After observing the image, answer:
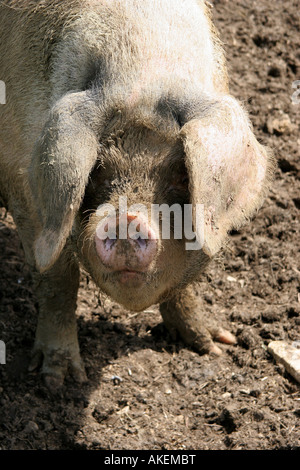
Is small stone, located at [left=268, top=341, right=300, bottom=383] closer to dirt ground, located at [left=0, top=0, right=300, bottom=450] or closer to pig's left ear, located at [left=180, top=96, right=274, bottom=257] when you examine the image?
dirt ground, located at [left=0, top=0, right=300, bottom=450]

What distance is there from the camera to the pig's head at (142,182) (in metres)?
3.18

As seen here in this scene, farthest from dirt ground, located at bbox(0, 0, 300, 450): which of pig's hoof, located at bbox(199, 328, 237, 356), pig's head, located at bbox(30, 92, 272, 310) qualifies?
pig's head, located at bbox(30, 92, 272, 310)

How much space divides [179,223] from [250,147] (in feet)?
1.55

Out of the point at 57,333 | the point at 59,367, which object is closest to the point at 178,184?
the point at 57,333

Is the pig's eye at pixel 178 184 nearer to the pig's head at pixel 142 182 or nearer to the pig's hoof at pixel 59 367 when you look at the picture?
the pig's head at pixel 142 182

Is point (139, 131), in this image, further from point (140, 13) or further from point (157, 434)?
point (157, 434)

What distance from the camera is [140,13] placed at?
3758 mm

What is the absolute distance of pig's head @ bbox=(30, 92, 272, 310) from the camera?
125 inches

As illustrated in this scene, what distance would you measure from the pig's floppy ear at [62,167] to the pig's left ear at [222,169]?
→ 1.47 feet

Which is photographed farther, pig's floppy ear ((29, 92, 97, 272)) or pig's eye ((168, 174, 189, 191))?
pig's eye ((168, 174, 189, 191))

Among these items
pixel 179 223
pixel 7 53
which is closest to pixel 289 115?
pixel 7 53

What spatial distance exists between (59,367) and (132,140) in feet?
6.31

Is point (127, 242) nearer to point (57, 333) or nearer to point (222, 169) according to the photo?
point (222, 169)

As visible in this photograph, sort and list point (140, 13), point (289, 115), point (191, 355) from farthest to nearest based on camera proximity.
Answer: point (289, 115) → point (191, 355) → point (140, 13)
